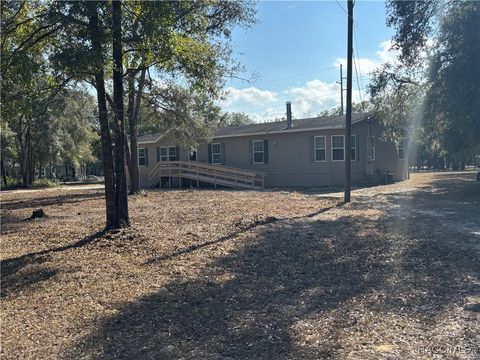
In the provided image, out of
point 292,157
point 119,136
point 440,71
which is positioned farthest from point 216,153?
point 119,136

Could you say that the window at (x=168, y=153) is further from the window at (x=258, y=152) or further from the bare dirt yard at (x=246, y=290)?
the bare dirt yard at (x=246, y=290)

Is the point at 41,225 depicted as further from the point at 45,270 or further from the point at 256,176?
the point at 256,176

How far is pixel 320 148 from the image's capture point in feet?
68.4

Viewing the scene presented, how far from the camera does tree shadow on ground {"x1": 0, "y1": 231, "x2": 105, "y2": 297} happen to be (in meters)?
5.68

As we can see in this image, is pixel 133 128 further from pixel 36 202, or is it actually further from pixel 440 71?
pixel 440 71

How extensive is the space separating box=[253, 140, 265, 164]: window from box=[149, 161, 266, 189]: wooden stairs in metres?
1.13

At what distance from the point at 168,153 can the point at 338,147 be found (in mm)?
11507

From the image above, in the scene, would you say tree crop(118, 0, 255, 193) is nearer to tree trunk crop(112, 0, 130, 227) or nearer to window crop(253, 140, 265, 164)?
tree trunk crop(112, 0, 130, 227)

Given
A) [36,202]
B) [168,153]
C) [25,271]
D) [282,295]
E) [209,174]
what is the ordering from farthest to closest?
1. [168,153]
2. [209,174]
3. [36,202]
4. [25,271]
5. [282,295]

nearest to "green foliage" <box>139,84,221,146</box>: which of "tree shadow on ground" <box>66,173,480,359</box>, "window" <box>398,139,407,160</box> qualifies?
"window" <box>398,139,407,160</box>

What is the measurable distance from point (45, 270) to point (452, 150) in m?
14.3

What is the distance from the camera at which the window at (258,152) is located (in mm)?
22875

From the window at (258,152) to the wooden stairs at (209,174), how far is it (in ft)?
3.71

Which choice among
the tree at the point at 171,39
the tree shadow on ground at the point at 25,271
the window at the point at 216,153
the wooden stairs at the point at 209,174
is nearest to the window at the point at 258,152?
the wooden stairs at the point at 209,174
